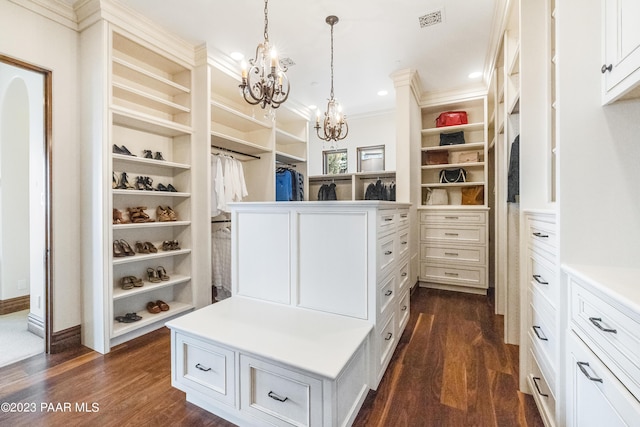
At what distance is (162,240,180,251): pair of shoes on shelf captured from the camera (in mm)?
2791

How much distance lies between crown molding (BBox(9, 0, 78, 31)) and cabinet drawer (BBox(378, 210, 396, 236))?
9.51 feet

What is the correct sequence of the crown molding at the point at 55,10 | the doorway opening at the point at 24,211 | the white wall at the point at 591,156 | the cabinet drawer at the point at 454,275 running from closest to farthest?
the white wall at the point at 591,156
the crown molding at the point at 55,10
the doorway opening at the point at 24,211
the cabinet drawer at the point at 454,275

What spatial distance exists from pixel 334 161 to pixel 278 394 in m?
4.28

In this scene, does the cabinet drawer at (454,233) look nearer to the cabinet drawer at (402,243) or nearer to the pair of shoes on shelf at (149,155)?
the cabinet drawer at (402,243)

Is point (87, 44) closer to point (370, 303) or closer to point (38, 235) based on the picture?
point (38, 235)

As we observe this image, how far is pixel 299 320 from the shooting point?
1684 mm

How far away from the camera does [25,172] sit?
3027 millimetres

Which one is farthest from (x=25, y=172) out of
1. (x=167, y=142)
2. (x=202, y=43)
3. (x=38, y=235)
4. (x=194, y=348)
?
(x=194, y=348)

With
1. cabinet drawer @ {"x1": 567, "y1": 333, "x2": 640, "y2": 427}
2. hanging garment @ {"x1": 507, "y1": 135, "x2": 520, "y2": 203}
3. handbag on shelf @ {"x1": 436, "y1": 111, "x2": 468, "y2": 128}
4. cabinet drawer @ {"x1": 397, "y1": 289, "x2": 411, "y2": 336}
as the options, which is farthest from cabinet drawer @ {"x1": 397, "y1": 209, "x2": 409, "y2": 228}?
handbag on shelf @ {"x1": 436, "y1": 111, "x2": 468, "y2": 128}

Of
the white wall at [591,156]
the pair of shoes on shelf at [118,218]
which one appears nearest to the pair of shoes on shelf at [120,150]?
the pair of shoes on shelf at [118,218]

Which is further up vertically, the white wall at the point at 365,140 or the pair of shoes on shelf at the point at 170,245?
the white wall at the point at 365,140

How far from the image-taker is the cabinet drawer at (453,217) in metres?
3.59

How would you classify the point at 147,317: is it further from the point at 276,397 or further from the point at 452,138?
the point at 452,138

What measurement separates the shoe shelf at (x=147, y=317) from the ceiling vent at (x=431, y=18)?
137 inches
